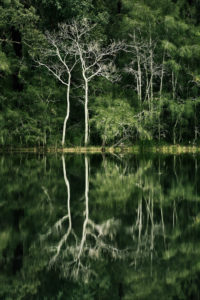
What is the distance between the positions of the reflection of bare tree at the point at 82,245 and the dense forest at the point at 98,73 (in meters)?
16.7

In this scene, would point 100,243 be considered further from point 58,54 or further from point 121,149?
point 58,54

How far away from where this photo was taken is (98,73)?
2438cm

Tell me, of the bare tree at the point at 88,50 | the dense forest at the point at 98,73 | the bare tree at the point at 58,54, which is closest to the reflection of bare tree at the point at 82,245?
the dense forest at the point at 98,73

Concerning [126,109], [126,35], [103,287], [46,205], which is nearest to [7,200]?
[46,205]

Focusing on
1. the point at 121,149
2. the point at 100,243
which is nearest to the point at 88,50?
the point at 121,149

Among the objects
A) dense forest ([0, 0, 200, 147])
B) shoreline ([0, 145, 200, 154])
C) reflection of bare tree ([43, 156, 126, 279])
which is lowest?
reflection of bare tree ([43, 156, 126, 279])

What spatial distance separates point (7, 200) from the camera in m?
6.56

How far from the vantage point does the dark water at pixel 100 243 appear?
3045 millimetres

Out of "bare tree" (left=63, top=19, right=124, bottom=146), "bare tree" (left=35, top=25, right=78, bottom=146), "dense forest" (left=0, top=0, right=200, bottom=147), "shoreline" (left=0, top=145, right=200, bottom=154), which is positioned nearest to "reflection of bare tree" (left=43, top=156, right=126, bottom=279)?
"dense forest" (left=0, top=0, right=200, bottom=147)

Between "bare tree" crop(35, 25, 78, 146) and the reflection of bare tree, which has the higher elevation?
"bare tree" crop(35, 25, 78, 146)

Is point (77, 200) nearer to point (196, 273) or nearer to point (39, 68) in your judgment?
point (196, 273)

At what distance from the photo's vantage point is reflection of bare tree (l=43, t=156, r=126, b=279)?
3.46 m

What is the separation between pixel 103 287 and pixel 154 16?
71.6ft

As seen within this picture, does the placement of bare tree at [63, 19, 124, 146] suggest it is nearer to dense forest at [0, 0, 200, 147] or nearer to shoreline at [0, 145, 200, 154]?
dense forest at [0, 0, 200, 147]
